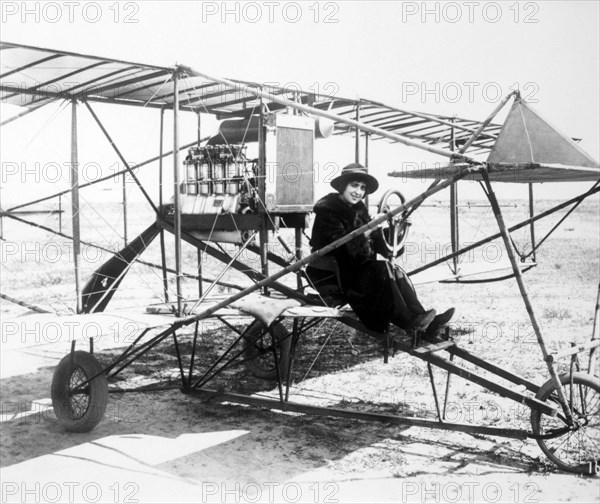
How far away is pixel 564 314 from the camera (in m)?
12.8

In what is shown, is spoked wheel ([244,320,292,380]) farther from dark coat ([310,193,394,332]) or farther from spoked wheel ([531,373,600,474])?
spoked wheel ([531,373,600,474])

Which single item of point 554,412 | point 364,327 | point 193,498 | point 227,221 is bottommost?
point 193,498

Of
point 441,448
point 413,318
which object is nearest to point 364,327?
point 413,318

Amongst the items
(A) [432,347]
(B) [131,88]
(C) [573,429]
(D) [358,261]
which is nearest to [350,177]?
(D) [358,261]

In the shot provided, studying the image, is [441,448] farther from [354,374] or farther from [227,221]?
[227,221]

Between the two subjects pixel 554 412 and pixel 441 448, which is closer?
pixel 554 412

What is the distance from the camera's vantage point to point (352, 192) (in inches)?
285

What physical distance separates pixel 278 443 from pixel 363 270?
197 centimetres

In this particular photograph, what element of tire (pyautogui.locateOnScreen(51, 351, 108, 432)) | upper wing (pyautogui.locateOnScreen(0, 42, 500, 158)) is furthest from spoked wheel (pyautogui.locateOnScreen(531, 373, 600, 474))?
tire (pyautogui.locateOnScreen(51, 351, 108, 432))

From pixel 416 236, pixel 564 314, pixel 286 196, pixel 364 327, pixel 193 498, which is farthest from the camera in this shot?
pixel 416 236

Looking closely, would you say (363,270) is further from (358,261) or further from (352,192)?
(352,192)

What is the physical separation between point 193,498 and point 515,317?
991 centimetres

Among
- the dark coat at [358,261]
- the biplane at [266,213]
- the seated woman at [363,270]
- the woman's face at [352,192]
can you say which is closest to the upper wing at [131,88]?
the biplane at [266,213]

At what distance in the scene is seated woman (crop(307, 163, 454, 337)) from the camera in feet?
20.7
